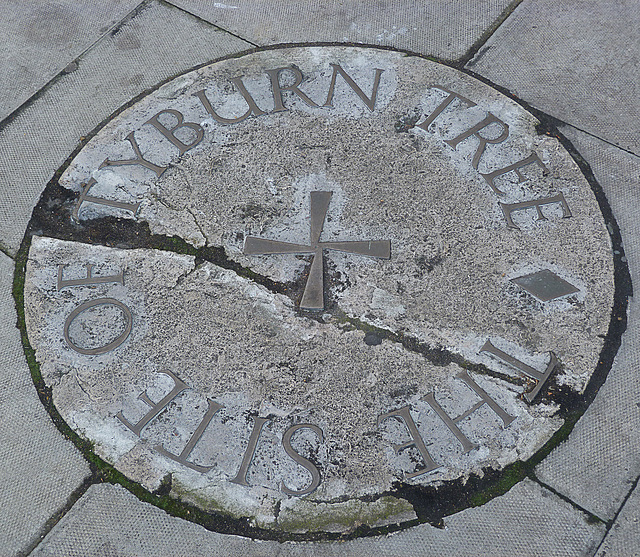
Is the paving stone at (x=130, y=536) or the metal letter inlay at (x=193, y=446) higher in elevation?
the metal letter inlay at (x=193, y=446)

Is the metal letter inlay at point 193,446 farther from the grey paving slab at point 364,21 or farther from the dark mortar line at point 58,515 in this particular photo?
the grey paving slab at point 364,21

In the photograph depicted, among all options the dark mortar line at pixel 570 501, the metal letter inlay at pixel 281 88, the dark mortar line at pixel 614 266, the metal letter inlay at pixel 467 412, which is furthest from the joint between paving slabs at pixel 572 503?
the metal letter inlay at pixel 281 88

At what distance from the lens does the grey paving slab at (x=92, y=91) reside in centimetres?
303

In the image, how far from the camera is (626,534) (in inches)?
86.5

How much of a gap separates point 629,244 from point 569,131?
777 mm

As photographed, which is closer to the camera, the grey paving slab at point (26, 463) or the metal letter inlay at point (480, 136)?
the grey paving slab at point (26, 463)

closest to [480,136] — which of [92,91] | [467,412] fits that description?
[467,412]

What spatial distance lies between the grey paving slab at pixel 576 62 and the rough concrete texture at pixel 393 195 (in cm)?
25

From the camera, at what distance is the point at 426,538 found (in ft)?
Result: 7.25

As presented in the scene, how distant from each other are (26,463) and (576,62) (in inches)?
145

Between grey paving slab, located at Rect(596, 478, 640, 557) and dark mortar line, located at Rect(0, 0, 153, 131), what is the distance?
3656 mm

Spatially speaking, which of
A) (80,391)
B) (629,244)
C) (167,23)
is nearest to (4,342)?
(80,391)

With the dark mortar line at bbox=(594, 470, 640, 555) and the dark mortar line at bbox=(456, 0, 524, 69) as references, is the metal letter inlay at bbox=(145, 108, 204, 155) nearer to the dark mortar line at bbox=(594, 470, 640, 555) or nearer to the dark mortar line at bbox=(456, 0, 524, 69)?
the dark mortar line at bbox=(456, 0, 524, 69)

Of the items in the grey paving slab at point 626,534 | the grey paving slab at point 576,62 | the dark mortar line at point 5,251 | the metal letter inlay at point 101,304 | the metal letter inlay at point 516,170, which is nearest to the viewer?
the grey paving slab at point 626,534
